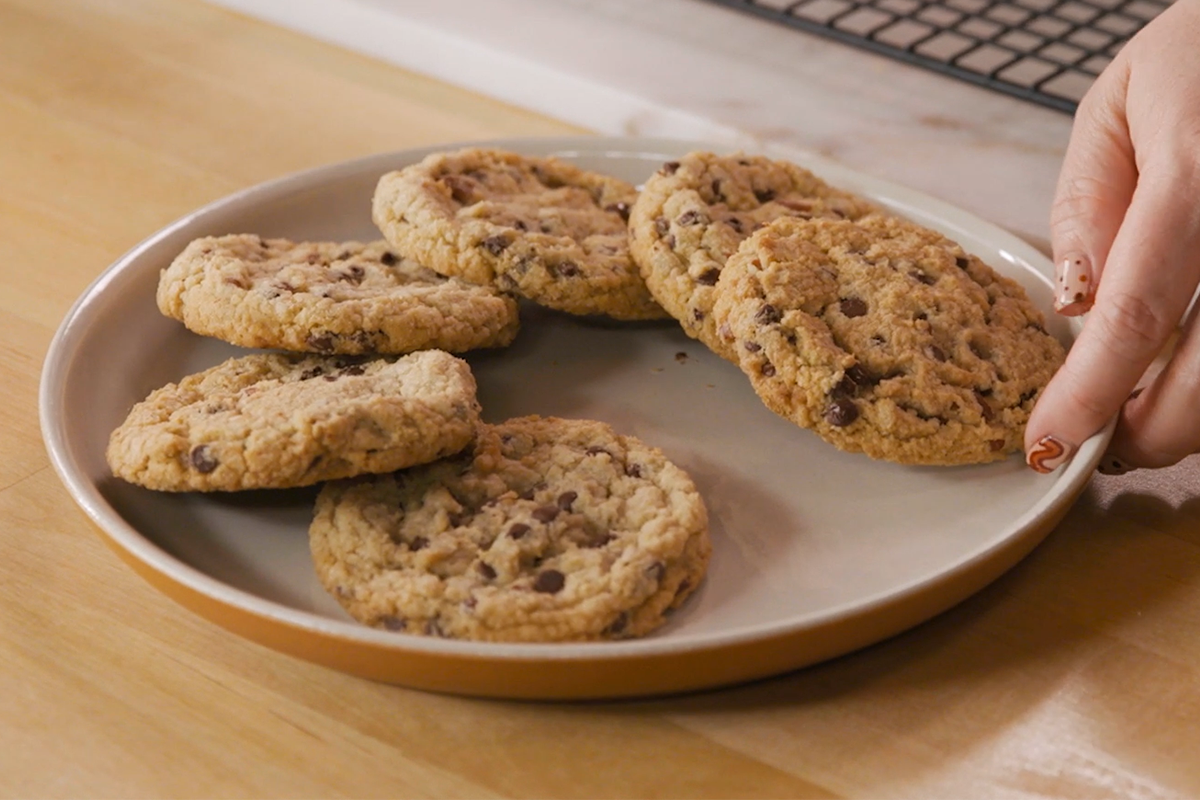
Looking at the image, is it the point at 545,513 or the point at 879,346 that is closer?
the point at 545,513

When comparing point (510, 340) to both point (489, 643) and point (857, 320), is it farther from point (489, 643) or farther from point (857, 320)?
point (489, 643)

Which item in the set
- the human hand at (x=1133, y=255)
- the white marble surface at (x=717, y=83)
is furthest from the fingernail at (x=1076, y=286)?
the white marble surface at (x=717, y=83)

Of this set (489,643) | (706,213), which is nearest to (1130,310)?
(706,213)

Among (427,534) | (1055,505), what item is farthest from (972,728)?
(427,534)

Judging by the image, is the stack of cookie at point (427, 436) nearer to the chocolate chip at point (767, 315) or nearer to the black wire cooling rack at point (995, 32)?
the chocolate chip at point (767, 315)

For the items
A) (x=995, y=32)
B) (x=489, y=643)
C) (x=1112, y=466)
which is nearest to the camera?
(x=489, y=643)

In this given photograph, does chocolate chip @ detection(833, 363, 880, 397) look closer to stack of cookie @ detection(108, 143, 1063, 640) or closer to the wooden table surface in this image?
stack of cookie @ detection(108, 143, 1063, 640)

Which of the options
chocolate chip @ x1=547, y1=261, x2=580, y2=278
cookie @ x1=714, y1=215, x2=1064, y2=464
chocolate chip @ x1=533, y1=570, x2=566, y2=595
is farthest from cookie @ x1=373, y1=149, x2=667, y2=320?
chocolate chip @ x1=533, y1=570, x2=566, y2=595
